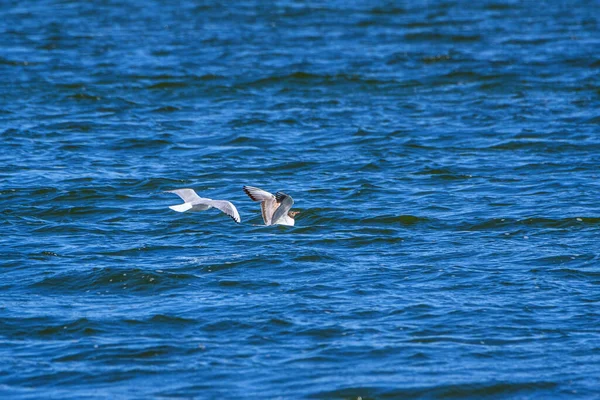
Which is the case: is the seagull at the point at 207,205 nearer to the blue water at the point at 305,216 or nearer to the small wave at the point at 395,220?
the blue water at the point at 305,216

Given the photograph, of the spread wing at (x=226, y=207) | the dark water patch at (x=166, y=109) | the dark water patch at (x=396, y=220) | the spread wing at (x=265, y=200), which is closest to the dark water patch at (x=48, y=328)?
the spread wing at (x=226, y=207)

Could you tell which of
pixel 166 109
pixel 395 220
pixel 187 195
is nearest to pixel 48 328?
pixel 187 195

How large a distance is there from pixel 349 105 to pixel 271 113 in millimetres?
1465

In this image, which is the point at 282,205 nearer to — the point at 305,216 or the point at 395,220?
the point at 305,216

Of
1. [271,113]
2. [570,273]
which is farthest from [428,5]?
[570,273]

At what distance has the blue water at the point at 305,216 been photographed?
315 inches

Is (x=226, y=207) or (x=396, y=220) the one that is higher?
(x=226, y=207)

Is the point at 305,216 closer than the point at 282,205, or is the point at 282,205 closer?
the point at 282,205

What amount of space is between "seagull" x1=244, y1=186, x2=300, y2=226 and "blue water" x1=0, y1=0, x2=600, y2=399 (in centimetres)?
20

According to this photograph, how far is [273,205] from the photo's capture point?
11406 millimetres

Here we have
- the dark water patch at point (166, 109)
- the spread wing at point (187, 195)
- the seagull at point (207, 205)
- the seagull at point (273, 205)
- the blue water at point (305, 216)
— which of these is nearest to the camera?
the blue water at point (305, 216)

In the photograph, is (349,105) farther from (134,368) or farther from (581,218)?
(134,368)

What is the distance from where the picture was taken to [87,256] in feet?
34.6

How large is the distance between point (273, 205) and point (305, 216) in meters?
0.85
